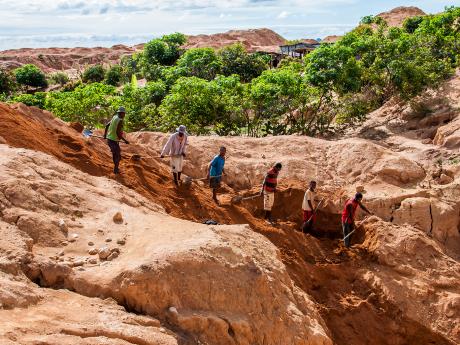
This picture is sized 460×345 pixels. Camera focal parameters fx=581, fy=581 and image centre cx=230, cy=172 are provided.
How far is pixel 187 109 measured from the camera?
18.8m

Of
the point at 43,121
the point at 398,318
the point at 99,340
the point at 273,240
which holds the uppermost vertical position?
the point at 43,121

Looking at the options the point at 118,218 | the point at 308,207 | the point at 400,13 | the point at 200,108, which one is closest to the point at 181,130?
the point at 308,207

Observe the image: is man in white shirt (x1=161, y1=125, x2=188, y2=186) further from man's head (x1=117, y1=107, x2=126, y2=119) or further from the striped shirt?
the striped shirt

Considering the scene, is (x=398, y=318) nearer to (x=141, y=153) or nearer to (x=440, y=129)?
(x=141, y=153)

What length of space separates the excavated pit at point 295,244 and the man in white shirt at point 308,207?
0.99 ft

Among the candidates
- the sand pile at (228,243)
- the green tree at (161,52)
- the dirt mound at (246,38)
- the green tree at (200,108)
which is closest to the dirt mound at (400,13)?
the dirt mound at (246,38)

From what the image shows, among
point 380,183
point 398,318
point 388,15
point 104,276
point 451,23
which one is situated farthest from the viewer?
point 388,15

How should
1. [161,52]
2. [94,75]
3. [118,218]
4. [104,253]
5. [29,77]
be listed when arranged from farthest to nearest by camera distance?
[94,75]
[29,77]
[161,52]
[118,218]
[104,253]

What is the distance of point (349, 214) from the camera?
11523 millimetres

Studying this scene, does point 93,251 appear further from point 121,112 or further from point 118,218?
point 121,112

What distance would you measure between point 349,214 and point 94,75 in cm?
4972

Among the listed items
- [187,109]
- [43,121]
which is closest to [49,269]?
[43,121]

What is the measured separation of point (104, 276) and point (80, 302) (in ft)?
1.68

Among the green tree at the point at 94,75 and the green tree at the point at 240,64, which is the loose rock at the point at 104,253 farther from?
the green tree at the point at 94,75
